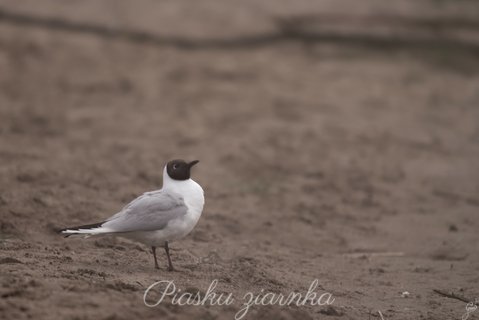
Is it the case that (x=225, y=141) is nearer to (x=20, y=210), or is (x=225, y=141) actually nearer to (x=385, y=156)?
(x=385, y=156)

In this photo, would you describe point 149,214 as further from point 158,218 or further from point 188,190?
point 188,190

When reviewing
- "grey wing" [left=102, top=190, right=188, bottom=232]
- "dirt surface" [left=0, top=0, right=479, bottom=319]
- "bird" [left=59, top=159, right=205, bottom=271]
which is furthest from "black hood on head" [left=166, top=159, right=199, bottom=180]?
"dirt surface" [left=0, top=0, right=479, bottom=319]

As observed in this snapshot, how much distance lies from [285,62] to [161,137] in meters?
4.10

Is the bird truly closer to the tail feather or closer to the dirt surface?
the tail feather

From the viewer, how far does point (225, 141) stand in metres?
10.3

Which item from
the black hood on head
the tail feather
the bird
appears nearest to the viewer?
the tail feather

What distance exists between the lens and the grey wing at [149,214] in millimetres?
5457

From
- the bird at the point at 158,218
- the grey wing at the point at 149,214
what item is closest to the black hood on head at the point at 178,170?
the bird at the point at 158,218

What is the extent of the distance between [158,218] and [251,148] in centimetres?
466

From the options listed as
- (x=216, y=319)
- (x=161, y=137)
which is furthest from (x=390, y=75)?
(x=216, y=319)

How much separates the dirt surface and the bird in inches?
9.9

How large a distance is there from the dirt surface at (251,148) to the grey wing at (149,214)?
1.01 ft

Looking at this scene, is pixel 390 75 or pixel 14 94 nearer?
pixel 14 94

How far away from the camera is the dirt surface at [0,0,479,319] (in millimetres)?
5684
